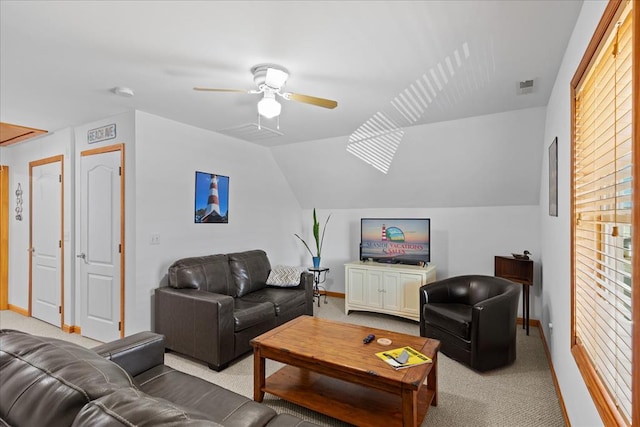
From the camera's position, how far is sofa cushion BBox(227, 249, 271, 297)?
402 cm

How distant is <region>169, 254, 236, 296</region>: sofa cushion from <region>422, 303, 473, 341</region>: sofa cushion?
2.22m

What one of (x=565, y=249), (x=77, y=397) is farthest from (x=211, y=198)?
(x=565, y=249)

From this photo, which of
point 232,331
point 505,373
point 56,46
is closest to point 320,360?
point 232,331

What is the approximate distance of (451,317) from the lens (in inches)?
123

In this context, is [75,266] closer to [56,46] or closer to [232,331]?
[232,331]

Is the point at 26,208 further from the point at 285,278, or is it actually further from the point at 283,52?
the point at 283,52

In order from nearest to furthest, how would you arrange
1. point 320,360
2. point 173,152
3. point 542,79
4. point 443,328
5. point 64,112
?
point 320,360, point 542,79, point 443,328, point 64,112, point 173,152

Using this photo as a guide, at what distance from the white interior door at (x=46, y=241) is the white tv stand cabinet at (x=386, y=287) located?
3823 millimetres

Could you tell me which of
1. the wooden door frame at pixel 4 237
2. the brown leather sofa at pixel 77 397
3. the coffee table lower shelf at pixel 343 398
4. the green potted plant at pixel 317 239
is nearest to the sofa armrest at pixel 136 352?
the brown leather sofa at pixel 77 397

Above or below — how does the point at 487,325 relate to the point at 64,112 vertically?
below

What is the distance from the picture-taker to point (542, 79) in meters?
2.71

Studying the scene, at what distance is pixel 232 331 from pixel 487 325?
89.9 inches

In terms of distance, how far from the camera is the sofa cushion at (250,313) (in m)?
3.14

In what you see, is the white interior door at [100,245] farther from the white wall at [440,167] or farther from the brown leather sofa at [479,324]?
the brown leather sofa at [479,324]
